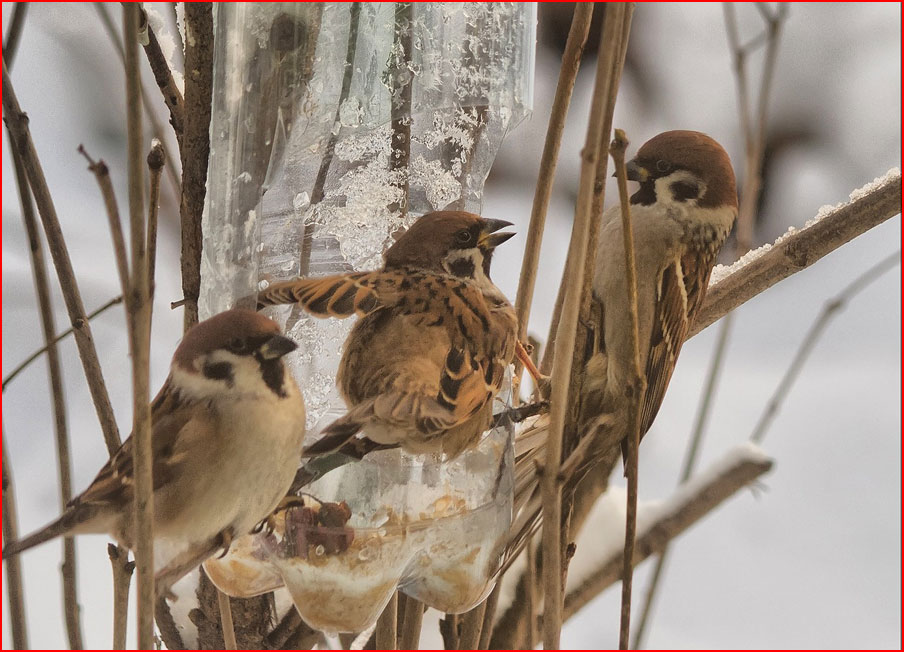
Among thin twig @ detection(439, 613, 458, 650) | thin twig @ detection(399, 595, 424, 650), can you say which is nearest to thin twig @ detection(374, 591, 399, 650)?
thin twig @ detection(399, 595, 424, 650)

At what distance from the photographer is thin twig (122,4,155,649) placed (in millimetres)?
426

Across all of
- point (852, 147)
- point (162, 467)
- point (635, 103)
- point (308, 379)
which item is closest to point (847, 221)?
point (308, 379)

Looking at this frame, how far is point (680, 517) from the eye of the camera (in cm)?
102

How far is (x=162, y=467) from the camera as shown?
524 mm

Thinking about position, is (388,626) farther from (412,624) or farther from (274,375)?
(274,375)

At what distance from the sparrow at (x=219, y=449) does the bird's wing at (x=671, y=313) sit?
38cm

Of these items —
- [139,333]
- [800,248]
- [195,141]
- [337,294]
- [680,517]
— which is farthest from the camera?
[680,517]

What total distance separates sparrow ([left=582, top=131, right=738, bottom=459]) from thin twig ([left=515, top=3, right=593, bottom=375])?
0.06 metres

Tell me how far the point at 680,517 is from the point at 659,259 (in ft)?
1.08

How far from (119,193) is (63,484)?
2.80 feet

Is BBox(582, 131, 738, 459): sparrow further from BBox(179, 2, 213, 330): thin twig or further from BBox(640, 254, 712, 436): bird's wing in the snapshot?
BBox(179, 2, 213, 330): thin twig

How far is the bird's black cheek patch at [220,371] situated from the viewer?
525 mm

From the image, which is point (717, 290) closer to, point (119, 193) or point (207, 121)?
point (207, 121)

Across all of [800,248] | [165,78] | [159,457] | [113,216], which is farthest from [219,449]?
[800,248]
